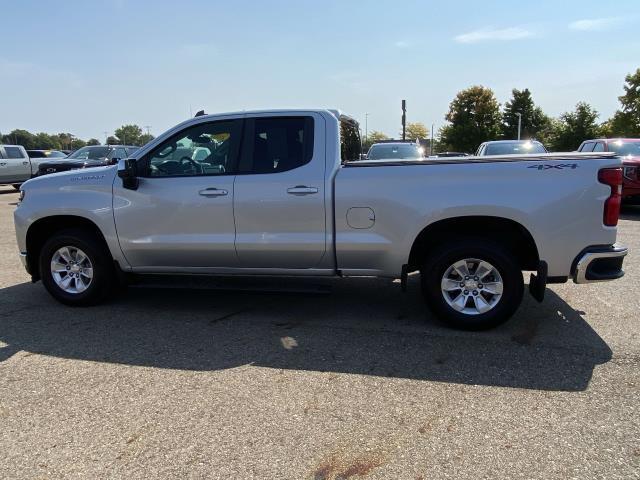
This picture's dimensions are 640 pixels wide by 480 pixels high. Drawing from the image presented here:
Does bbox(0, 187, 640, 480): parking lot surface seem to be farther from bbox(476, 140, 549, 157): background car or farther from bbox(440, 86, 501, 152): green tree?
bbox(440, 86, 501, 152): green tree

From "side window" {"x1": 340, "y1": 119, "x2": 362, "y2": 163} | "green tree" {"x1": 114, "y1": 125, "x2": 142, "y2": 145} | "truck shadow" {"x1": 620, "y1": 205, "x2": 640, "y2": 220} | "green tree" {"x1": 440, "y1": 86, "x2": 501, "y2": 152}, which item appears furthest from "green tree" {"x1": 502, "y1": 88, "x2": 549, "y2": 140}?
"green tree" {"x1": 114, "y1": 125, "x2": 142, "y2": 145}

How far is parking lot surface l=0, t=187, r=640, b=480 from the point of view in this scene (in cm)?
282

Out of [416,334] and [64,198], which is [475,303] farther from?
[64,198]

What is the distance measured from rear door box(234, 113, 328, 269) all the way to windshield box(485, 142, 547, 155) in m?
9.61

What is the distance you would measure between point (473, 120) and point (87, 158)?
5964cm

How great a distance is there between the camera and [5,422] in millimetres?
3254

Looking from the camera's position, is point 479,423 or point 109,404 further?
point 109,404

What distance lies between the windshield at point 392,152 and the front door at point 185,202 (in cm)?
907

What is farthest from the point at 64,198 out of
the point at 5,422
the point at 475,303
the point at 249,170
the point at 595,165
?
the point at 595,165

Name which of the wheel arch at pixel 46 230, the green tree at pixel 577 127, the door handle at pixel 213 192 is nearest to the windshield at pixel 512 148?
the door handle at pixel 213 192

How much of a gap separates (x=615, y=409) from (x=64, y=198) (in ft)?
17.1

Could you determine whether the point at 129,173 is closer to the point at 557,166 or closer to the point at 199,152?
the point at 199,152

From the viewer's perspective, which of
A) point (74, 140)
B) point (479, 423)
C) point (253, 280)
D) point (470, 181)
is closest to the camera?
point (479, 423)

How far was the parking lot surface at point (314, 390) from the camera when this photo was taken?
2818mm
